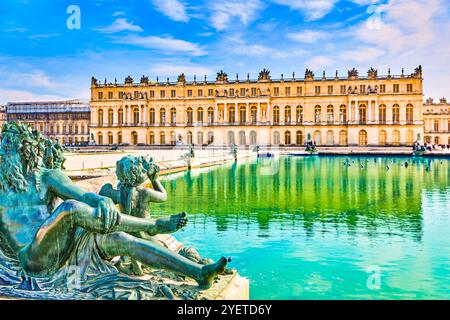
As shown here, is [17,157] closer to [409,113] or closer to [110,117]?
[409,113]

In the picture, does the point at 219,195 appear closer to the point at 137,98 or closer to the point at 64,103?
the point at 137,98

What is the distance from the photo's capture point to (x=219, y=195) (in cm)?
1672

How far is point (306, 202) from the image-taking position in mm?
15047

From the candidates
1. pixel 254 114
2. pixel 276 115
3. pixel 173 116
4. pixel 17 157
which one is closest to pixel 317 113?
pixel 276 115

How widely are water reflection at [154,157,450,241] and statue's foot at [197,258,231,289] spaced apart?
19.1 feet

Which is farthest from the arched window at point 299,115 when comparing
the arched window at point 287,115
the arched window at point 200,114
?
the arched window at point 200,114

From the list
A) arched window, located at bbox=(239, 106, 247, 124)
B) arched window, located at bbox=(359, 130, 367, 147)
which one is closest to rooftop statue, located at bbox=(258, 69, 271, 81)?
arched window, located at bbox=(239, 106, 247, 124)

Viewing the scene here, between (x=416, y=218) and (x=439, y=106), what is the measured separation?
77.8m

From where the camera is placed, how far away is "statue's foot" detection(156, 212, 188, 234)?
4.50 meters

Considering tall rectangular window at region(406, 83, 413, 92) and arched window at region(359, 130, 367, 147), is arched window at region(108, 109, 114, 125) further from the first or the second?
tall rectangular window at region(406, 83, 413, 92)

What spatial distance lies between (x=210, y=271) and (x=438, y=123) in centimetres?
8529

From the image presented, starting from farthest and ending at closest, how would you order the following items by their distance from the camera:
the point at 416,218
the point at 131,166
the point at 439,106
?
the point at 439,106 < the point at 416,218 < the point at 131,166
